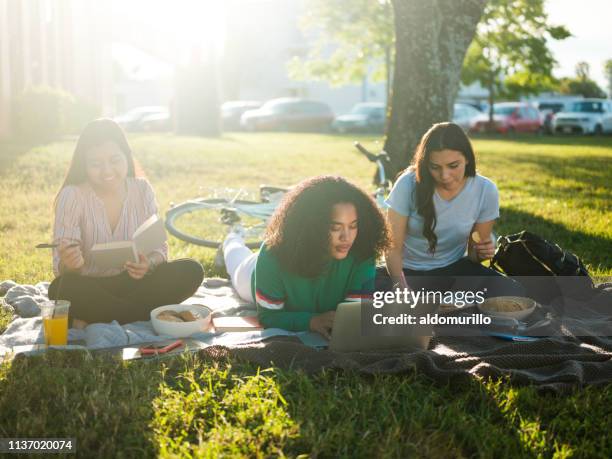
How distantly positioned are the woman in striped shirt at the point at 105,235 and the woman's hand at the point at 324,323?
3.27 ft

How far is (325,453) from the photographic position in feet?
8.94

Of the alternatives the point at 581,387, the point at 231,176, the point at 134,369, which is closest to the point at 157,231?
the point at 134,369

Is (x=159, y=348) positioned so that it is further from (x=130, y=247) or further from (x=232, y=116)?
(x=232, y=116)

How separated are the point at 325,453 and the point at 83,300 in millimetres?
2036

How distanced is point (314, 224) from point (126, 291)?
1.39 meters

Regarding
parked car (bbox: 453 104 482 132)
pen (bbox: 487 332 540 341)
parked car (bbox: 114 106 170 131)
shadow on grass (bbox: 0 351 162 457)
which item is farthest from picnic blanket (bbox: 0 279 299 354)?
parked car (bbox: 114 106 170 131)

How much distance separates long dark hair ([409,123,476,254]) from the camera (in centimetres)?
434

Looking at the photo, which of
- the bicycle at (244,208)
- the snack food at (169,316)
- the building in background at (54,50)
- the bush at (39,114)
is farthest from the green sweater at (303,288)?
the building in background at (54,50)

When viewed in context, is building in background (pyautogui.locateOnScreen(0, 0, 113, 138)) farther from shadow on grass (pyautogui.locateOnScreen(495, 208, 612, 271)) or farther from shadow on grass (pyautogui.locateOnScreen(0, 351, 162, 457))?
shadow on grass (pyautogui.locateOnScreen(0, 351, 162, 457))

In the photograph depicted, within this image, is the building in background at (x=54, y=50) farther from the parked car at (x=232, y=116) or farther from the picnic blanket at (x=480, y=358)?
the picnic blanket at (x=480, y=358)

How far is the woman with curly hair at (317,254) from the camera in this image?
12.2 ft

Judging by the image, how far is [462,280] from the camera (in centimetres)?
471

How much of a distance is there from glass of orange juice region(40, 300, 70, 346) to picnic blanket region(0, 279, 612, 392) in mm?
195

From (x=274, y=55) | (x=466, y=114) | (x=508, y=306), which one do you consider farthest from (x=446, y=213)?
(x=274, y=55)
